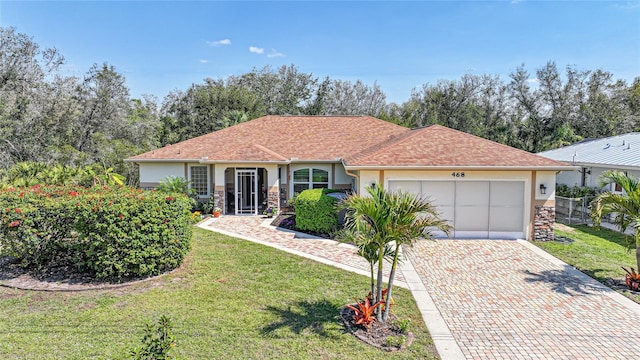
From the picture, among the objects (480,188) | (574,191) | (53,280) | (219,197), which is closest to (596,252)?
(480,188)

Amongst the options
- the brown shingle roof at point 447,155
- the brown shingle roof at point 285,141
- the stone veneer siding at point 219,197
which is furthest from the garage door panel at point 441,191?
the stone veneer siding at point 219,197

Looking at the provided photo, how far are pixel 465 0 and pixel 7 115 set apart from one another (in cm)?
2456

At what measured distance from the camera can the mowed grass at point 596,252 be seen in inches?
→ 367

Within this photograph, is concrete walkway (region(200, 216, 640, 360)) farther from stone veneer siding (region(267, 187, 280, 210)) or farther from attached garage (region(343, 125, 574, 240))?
stone veneer siding (region(267, 187, 280, 210))

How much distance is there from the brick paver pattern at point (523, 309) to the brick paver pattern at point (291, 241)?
5.34ft

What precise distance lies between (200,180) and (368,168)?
9977 mm

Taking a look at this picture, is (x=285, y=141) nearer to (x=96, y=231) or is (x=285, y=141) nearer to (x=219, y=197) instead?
(x=219, y=197)

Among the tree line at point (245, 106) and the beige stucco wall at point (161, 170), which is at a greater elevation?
the tree line at point (245, 106)

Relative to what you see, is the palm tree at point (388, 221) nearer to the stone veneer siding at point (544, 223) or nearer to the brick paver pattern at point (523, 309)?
the brick paver pattern at point (523, 309)

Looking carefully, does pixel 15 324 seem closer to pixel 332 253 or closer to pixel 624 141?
pixel 332 253

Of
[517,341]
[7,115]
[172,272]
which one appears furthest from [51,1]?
[517,341]

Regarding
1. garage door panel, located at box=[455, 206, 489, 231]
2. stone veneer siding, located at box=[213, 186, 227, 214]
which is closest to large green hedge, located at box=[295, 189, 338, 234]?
garage door panel, located at box=[455, 206, 489, 231]

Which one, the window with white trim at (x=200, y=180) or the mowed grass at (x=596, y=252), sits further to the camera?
the window with white trim at (x=200, y=180)

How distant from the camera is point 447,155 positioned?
13.2 m
